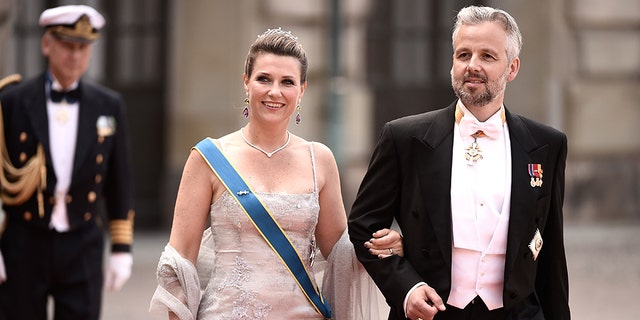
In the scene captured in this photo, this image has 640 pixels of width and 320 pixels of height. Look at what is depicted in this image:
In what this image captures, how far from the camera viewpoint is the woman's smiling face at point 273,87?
16.5 ft

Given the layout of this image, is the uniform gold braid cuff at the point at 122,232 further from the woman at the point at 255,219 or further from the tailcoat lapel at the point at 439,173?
the tailcoat lapel at the point at 439,173

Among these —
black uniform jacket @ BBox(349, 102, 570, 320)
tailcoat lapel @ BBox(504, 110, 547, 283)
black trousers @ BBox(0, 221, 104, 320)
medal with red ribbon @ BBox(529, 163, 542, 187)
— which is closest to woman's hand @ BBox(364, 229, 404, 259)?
black uniform jacket @ BBox(349, 102, 570, 320)

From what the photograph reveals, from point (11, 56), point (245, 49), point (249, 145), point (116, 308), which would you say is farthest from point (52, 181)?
point (11, 56)

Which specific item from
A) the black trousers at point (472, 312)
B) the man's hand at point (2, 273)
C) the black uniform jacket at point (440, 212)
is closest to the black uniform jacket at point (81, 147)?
the man's hand at point (2, 273)

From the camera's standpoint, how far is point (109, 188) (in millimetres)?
7266

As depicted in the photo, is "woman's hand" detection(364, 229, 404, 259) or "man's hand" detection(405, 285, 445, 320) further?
"woman's hand" detection(364, 229, 404, 259)

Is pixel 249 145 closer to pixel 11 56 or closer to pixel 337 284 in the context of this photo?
pixel 337 284

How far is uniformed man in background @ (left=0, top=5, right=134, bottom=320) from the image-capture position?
6.75 metres

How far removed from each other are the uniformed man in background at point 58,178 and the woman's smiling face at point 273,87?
2.11 m

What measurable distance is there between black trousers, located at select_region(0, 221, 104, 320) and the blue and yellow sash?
77.6 inches

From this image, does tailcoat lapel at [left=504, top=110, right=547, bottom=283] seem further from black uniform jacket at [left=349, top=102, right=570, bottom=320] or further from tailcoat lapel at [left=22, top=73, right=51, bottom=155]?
tailcoat lapel at [left=22, top=73, right=51, bottom=155]

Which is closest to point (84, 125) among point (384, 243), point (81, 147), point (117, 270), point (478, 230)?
point (81, 147)

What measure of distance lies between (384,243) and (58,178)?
265 centimetres

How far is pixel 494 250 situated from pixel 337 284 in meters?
0.74
